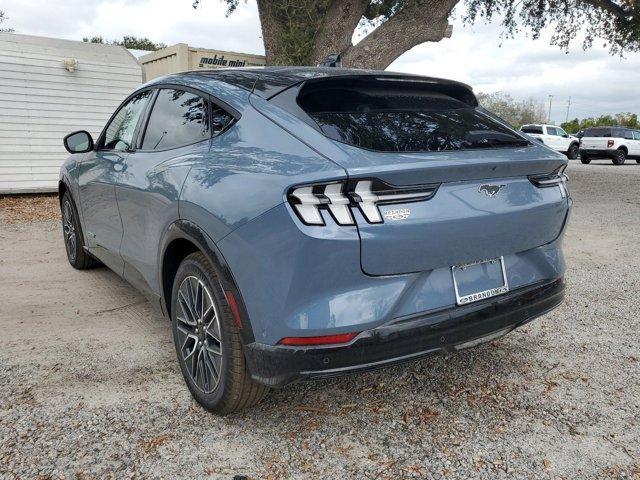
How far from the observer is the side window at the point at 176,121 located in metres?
2.85

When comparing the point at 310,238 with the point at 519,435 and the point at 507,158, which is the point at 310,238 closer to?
the point at 507,158

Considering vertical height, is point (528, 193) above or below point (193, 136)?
below

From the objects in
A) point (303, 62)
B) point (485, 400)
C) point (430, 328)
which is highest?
point (303, 62)

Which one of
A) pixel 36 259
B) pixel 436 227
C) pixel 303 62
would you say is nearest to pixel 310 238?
pixel 436 227

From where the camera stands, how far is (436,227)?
216cm

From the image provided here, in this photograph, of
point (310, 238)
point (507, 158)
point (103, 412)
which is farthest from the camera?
point (103, 412)

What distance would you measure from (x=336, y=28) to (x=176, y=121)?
879cm

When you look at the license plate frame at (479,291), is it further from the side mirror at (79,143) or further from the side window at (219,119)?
the side mirror at (79,143)

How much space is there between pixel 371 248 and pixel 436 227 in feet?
1.00

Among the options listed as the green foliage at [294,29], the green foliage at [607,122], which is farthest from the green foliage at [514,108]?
the green foliage at [294,29]

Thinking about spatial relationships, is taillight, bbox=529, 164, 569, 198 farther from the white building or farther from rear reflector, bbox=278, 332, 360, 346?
the white building

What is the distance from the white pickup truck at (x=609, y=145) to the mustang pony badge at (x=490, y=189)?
25403 millimetres

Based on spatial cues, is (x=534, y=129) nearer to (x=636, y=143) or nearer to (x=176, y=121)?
(x=636, y=143)

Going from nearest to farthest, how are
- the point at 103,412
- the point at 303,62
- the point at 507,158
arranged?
the point at 507,158 → the point at 103,412 → the point at 303,62
